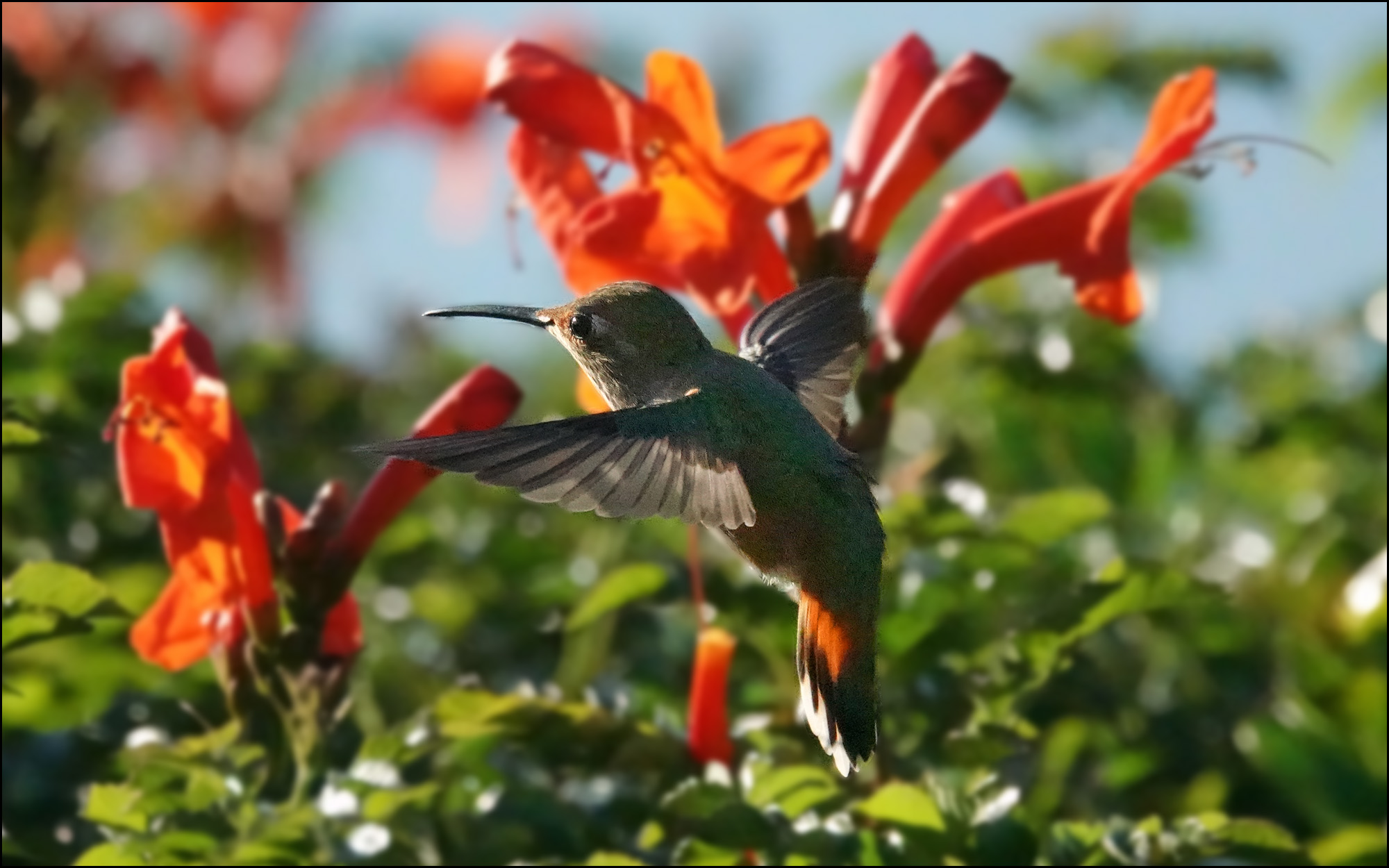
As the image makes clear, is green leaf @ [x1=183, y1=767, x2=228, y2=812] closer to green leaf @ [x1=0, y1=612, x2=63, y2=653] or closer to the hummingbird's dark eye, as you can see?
green leaf @ [x1=0, y1=612, x2=63, y2=653]

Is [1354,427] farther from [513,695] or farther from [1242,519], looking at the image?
[513,695]

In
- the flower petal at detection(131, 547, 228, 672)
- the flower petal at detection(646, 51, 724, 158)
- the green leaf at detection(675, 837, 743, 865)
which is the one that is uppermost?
the flower petal at detection(646, 51, 724, 158)

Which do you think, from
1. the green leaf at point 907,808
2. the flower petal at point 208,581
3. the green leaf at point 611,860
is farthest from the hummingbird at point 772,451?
the flower petal at point 208,581

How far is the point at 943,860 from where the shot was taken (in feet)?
6.82

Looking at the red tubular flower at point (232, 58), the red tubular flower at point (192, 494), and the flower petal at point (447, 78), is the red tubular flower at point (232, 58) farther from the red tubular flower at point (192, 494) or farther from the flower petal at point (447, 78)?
the red tubular flower at point (192, 494)

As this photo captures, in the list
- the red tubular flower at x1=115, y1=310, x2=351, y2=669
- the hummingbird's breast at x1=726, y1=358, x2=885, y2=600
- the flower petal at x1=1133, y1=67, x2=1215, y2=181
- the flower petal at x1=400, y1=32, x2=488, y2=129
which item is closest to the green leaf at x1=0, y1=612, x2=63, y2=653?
the red tubular flower at x1=115, y1=310, x2=351, y2=669

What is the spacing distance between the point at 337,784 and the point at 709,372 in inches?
27.1

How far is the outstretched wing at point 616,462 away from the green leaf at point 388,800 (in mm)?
596

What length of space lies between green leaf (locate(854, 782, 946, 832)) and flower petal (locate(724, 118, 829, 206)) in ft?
2.64

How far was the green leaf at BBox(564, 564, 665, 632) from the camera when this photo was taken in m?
2.61

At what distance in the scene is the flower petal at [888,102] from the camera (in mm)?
2672

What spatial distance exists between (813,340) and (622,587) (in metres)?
0.64

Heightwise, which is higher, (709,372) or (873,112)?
(873,112)

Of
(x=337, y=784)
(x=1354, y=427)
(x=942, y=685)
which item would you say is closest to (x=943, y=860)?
(x=942, y=685)
